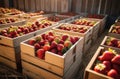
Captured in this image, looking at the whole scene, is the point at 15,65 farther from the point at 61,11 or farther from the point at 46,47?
the point at 61,11

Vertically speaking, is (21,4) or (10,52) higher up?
(21,4)

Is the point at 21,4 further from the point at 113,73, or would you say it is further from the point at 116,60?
the point at 113,73

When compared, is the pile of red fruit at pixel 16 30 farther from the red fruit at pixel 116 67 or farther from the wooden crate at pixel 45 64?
the red fruit at pixel 116 67

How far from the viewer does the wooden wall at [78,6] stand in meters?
5.23

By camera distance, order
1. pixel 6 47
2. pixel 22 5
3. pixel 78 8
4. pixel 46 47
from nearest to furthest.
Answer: pixel 46 47 < pixel 6 47 < pixel 78 8 < pixel 22 5

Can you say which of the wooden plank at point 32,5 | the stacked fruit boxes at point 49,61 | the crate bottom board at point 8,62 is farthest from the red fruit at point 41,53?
the wooden plank at point 32,5

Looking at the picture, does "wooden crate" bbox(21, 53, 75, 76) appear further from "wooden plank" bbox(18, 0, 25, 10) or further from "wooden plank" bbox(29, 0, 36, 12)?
"wooden plank" bbox(18, 0, 25, 10)

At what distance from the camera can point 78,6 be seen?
18.6ft

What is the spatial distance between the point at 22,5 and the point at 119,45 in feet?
18.6

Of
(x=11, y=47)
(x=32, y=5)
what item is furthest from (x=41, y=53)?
(x=32, y=5)

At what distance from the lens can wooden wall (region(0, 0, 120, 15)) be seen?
5.23 meters

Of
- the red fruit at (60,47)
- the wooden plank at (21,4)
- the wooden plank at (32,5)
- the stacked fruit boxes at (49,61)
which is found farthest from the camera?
the wooden plank at (21,4)

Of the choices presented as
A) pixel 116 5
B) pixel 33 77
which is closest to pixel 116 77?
pixel 33 77

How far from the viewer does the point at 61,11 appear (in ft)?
19.0
